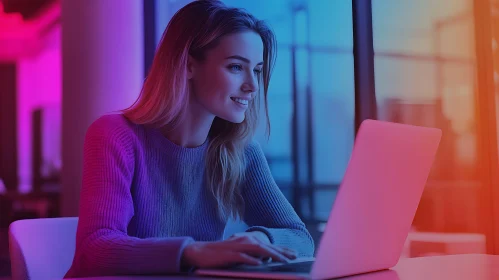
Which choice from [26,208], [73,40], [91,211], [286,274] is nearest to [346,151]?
[73,40]

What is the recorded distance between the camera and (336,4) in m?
3.72

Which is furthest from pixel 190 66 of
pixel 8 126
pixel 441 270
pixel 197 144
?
pixel 8 126

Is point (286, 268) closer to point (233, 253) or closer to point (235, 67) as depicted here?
point (233, 253)

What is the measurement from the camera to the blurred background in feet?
10.6

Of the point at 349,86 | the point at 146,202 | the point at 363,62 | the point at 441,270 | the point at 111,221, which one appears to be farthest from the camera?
the point at 349,86

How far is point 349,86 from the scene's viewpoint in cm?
350

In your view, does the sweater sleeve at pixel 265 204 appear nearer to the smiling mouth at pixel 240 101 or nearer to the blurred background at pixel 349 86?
the smiling mouth at pixel 240 101

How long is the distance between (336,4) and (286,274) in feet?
9.88

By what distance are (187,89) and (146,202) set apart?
304 mm

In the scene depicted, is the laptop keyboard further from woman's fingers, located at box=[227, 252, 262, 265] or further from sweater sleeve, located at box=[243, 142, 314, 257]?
sweater sleeve, located at box=[243, 142, 314, 257]

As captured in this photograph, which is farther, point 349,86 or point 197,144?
point 349,86

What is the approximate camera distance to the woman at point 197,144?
4.73 feet

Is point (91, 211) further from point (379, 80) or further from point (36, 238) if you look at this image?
point (379, 80)

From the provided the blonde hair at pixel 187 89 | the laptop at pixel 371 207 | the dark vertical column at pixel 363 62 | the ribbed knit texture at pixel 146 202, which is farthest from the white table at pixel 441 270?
the dark vertical column at pixel 363 62
